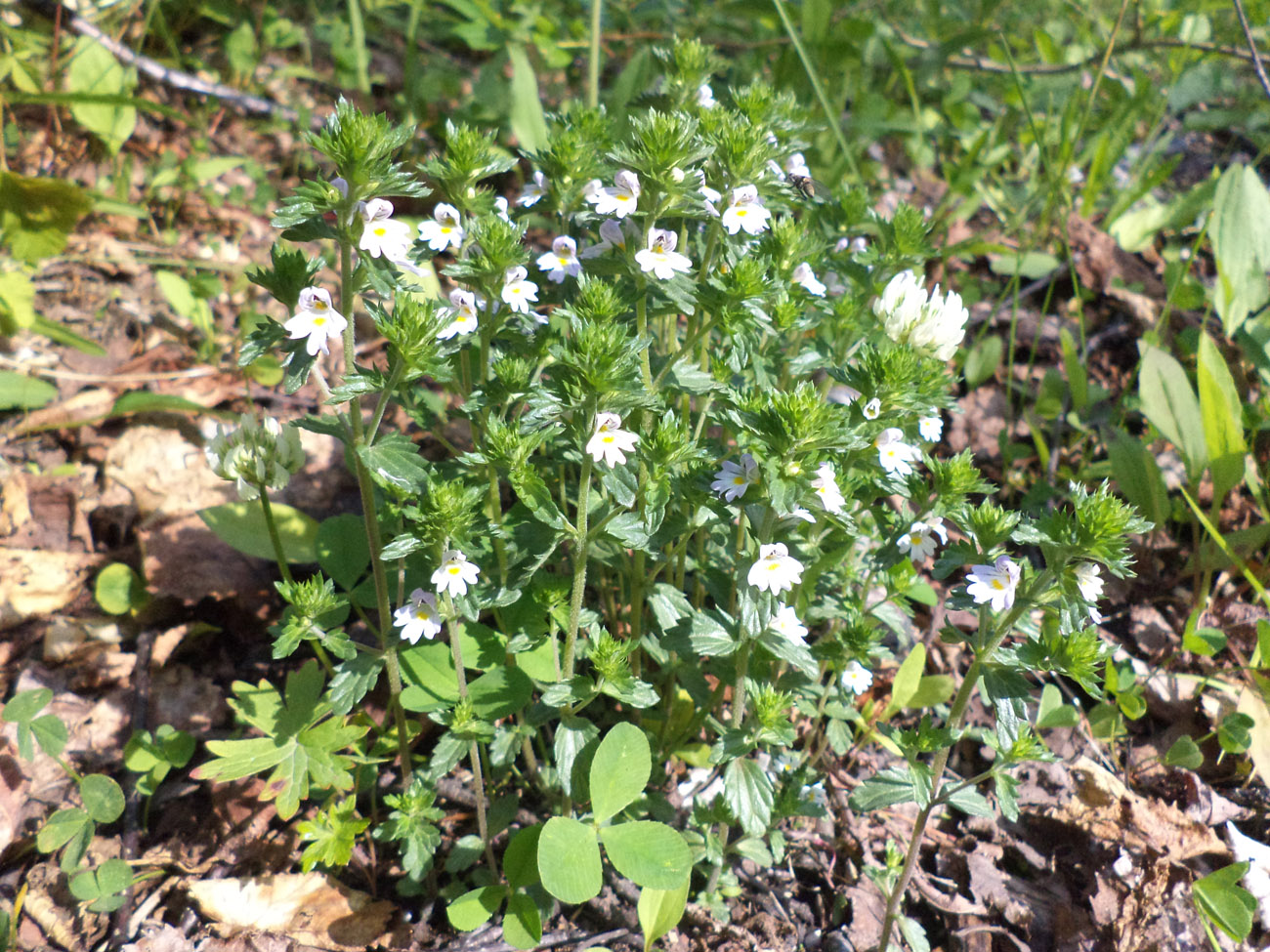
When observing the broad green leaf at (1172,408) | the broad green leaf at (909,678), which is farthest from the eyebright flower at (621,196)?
the broad green leaf at (1172,408)

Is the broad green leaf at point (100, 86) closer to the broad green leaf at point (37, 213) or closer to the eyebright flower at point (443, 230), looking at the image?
the broad green leaf at point (37, 213)

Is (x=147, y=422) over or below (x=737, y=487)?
below

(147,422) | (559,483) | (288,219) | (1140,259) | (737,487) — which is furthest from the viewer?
(1140,259)

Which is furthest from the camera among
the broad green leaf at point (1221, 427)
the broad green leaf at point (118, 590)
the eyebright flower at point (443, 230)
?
the broad green leaf at point (1221, 427)

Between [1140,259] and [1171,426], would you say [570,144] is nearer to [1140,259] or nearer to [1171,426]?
[1171,426]

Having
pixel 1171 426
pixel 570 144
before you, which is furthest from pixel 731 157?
pixel 1171 426

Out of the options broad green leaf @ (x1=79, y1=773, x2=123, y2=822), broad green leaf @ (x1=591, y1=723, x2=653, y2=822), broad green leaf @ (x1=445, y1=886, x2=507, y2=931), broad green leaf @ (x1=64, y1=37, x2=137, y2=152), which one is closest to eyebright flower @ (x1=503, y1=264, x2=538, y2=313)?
broad green leaf @ (x1=591, y1=723, x2=653, y2=822)
